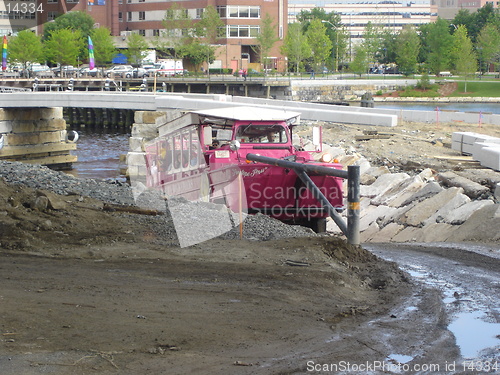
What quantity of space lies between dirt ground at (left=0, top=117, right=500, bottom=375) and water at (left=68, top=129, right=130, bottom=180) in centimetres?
2118

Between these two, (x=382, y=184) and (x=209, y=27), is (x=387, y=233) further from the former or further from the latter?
(x=209, y=27)

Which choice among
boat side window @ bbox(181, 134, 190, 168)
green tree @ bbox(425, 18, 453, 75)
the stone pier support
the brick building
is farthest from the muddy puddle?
green tree @ bbox(425, 18, 453, 75)

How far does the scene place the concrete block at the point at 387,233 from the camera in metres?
15.0

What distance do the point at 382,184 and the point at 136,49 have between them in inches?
3119

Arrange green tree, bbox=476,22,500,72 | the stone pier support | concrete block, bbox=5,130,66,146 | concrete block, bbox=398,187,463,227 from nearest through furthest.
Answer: concrete block, bbox=398,187,463,227
the stone pier support
concrete block, bbox=5,130,66,146
green tree, bbox=476,22,500,72

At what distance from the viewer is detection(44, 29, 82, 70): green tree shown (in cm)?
8931

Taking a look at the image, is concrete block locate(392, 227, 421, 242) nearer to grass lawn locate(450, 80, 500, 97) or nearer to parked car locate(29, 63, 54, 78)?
parked car locate(29, 63, 54, 78)

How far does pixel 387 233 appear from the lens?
15266 mm

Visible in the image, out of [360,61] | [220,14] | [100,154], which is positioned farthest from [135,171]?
[220,14]

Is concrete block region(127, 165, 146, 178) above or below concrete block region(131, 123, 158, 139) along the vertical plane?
below

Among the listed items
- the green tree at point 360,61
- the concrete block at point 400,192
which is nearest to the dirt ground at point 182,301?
the concrete block at point 400,192

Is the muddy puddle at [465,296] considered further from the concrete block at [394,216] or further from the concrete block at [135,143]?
the concrete block at [135,143]

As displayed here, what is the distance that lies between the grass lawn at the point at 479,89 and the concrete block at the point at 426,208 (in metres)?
74.0

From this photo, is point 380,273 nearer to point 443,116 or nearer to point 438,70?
point 443,116
